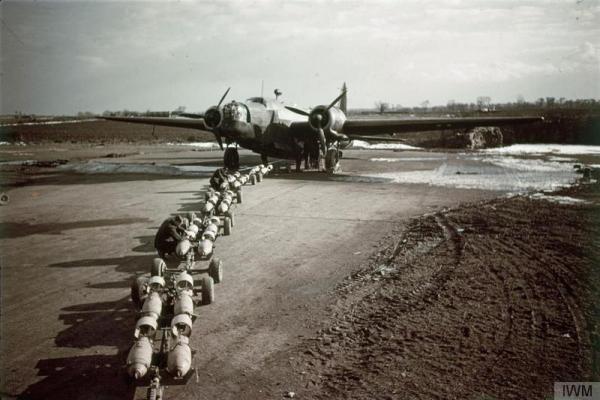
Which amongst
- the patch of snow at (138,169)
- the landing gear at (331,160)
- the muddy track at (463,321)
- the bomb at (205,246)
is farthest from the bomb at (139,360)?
the landing gear at (331,160)

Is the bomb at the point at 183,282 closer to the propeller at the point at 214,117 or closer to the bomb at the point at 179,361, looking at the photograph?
the bomb at the point at 179,361

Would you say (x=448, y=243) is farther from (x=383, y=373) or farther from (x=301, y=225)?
(x=383, y=373)

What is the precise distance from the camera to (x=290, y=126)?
974 inches

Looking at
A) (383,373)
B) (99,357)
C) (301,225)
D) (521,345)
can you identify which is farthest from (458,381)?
(301,225)

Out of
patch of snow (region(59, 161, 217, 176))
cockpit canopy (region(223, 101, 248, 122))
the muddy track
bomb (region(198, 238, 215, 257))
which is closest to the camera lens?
the muddy track

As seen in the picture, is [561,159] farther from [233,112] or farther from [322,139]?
[233,112]

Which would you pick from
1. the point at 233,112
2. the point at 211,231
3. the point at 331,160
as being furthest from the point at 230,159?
the point at 211,231

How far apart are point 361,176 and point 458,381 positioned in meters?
17.7

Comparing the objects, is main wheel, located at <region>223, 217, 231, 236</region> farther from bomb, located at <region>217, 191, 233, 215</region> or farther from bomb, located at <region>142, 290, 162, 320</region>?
bomb, located at <region>142, 290, 162, 320</region>

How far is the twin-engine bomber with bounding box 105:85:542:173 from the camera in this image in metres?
21.1

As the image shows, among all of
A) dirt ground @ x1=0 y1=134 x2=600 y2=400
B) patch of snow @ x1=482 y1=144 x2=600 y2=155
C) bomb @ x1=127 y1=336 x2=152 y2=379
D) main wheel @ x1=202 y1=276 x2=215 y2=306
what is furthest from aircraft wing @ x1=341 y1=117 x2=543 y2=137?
bomb @ x1=127 y1=336 x2=152 y2=379

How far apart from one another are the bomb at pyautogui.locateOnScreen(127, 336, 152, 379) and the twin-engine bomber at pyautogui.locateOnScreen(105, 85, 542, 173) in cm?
1694

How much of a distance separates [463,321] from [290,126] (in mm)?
19479

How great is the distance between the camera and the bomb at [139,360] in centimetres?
437
